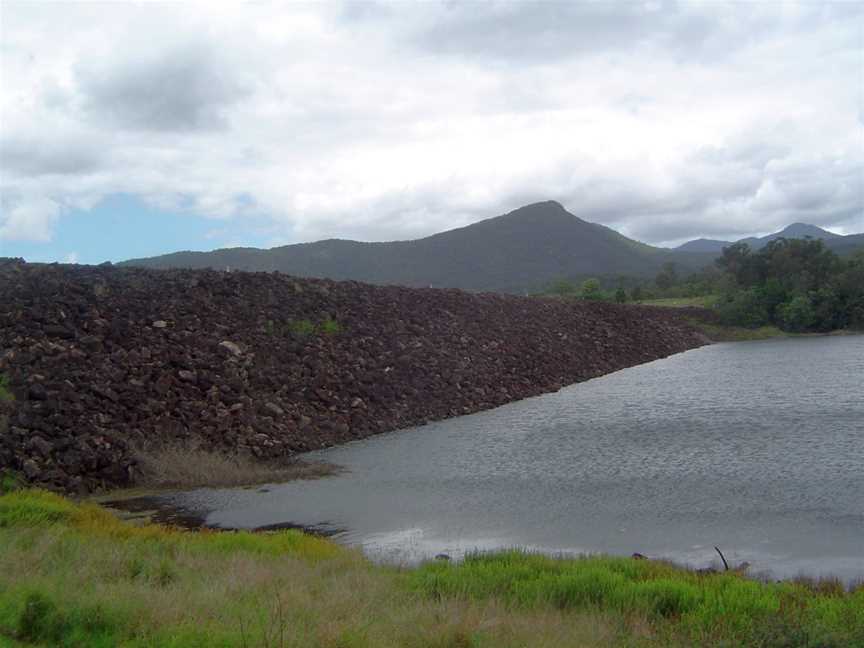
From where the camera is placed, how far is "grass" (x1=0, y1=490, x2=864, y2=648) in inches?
238

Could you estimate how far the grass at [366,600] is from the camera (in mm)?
6043

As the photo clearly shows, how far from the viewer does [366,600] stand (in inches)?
289

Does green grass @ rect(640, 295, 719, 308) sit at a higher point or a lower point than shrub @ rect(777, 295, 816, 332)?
higher

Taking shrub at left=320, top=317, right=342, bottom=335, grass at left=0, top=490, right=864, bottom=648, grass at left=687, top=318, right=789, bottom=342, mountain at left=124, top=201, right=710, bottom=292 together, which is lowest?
grass at left=687, top=318, right=789, bottom=342

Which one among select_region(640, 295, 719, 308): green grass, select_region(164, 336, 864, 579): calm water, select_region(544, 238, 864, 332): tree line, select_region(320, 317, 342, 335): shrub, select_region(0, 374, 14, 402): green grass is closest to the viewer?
select_region(164, 336, 864, 579): calm water

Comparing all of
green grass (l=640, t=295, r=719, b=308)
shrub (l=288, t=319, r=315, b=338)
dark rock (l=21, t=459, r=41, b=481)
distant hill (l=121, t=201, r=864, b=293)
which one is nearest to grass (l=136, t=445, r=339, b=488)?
dark rock (l=21, t=459, r=41, b=481)

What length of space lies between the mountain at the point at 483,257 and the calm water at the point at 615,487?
32.2 meters

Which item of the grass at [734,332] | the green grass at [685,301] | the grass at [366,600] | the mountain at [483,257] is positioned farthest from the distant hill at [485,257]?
the grass at [366,600]

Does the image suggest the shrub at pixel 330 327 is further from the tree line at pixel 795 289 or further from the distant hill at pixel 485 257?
the tree line at pixel 795 289

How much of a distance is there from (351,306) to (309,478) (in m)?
14.3

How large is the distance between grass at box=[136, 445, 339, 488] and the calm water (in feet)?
2.35

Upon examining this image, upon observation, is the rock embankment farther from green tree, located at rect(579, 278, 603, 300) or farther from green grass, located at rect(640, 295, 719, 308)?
green grass, located at rect(640, 295, 719, 308)

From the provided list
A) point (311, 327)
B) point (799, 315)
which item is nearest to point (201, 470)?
point (311, 327)

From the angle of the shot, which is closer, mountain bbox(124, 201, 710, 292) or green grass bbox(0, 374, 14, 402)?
green grass bbox(0, 374, 14, 402)
